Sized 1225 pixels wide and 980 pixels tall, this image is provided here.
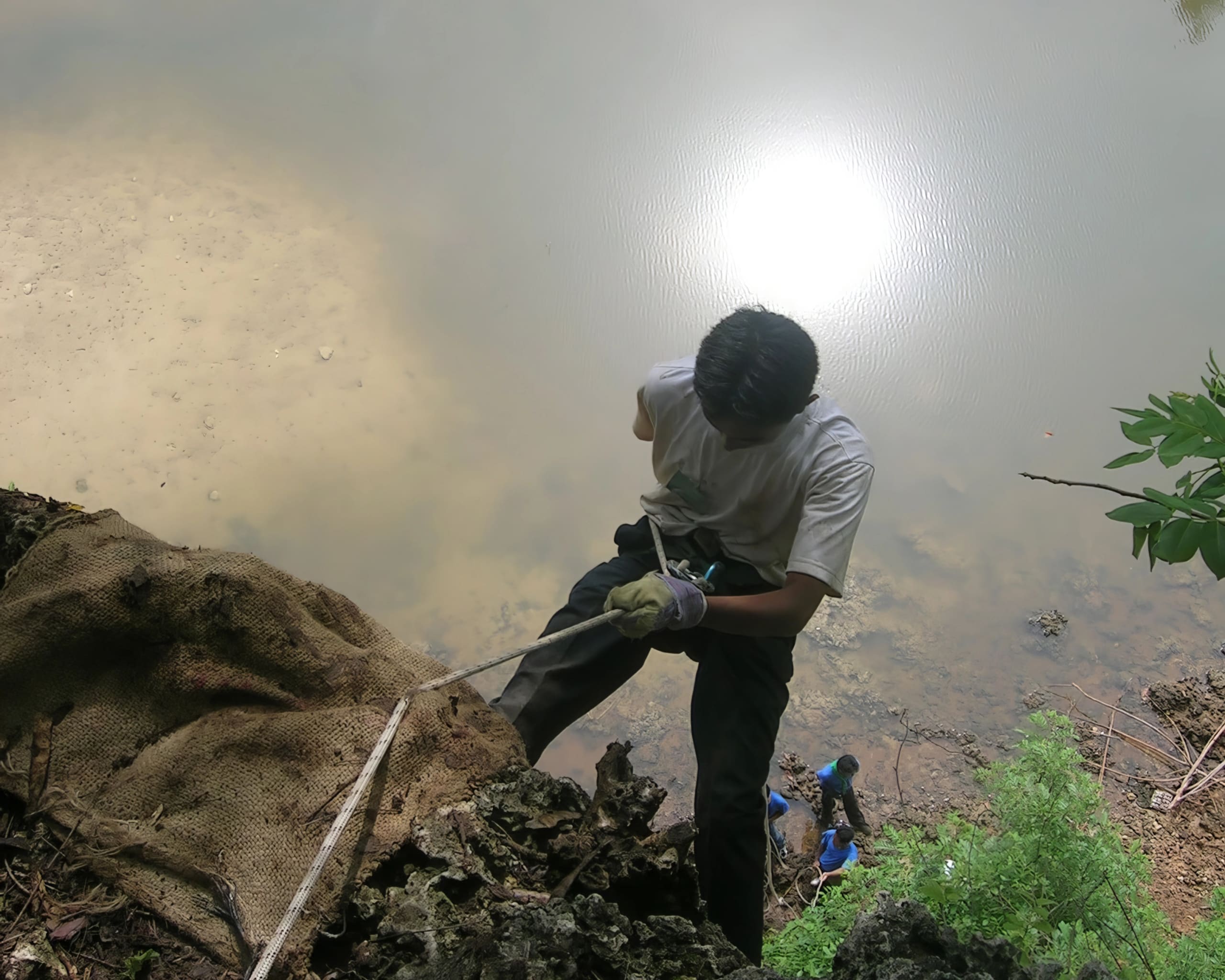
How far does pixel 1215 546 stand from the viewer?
0.97 meters

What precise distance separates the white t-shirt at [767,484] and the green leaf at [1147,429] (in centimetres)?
60

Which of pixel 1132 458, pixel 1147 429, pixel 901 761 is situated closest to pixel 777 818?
pixel 901 761

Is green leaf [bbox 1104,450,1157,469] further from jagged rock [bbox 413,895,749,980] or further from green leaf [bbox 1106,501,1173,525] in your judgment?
jagged rock [bbox 413,895,749,980]

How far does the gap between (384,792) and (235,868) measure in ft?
0.66

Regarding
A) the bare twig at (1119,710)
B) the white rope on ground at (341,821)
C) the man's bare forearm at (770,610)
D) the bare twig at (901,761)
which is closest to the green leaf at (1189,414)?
the man's bare forearm at (770,610)

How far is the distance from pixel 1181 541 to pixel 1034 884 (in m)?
0.85

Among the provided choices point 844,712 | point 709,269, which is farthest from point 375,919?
point 709,269

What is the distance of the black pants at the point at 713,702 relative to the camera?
1.68 meters

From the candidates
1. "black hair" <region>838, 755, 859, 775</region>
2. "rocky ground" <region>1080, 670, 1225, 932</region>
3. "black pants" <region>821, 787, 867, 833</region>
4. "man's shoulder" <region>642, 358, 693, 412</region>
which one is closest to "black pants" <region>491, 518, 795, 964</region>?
"man's shoulder" <region>642, 358, 693, 412</region>

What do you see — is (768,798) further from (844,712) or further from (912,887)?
(912,887)

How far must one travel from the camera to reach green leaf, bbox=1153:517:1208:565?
3.22ft

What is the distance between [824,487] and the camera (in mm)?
1659

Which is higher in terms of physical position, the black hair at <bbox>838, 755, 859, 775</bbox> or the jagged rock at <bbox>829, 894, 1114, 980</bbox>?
the jagged rock at <bbox>829, 894, 1114, 980</bbox>

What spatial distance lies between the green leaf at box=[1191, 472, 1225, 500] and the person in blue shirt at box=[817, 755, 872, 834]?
1337mm
